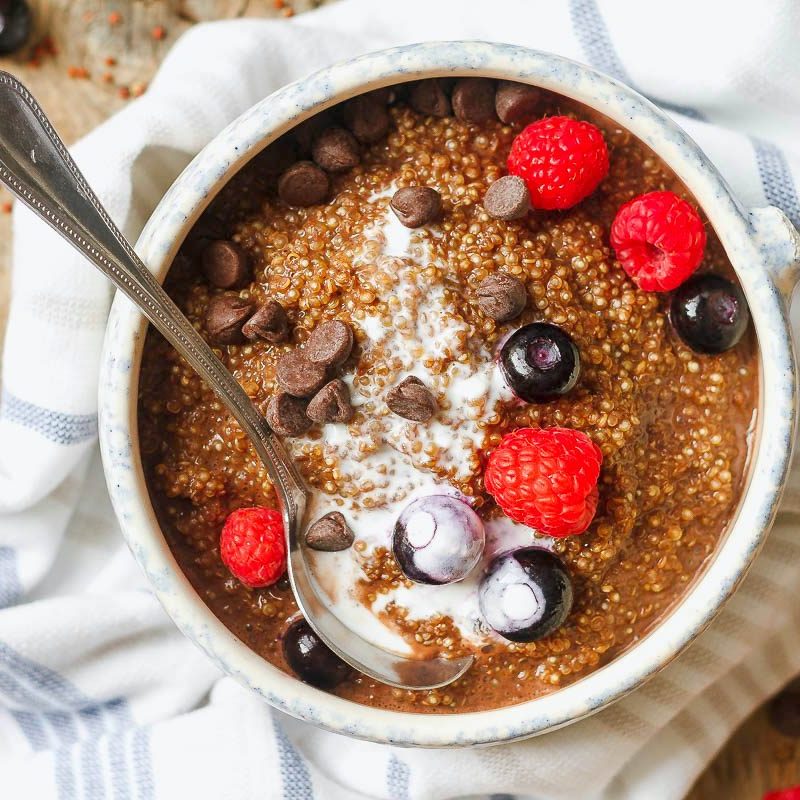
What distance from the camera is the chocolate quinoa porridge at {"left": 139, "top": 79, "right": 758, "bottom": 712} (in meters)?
1.26

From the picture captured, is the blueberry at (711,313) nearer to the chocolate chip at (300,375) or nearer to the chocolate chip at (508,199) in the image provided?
the chocolate chip at (508,199)

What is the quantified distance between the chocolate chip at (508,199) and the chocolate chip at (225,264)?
0.33 meters

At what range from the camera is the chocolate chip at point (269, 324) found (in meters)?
1.26

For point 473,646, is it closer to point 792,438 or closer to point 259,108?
point 792,438

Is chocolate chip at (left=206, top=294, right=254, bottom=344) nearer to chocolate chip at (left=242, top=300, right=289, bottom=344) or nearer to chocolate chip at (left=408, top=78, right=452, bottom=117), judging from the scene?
chocolate chip at (left=242, top=300, right=289, bottom=344)

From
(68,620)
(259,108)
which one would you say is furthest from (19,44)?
(68,620)

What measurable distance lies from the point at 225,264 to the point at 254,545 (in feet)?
1.21

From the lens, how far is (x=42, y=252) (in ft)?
5.04

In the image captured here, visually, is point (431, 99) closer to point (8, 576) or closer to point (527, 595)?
point (527, 595)

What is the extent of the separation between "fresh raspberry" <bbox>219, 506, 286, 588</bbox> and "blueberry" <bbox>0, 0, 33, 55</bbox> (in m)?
0.92

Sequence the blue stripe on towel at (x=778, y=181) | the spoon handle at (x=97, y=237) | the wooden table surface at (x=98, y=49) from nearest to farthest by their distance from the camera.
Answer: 1. the spoon handle at (x=97, y=237)
2. the blue stripe on towel at (x=778, y=181)
3. the wooden table surface at (x=98, y=49)

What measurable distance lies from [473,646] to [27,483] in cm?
74

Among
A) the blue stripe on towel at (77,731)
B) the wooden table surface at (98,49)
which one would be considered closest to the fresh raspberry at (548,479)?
the blue stripe on towel at (77,731)

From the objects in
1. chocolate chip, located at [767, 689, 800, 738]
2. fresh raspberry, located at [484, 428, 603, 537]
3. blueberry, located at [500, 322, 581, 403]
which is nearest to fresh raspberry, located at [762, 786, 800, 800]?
chocolate chip, located at [767, 689, 800, 738]
